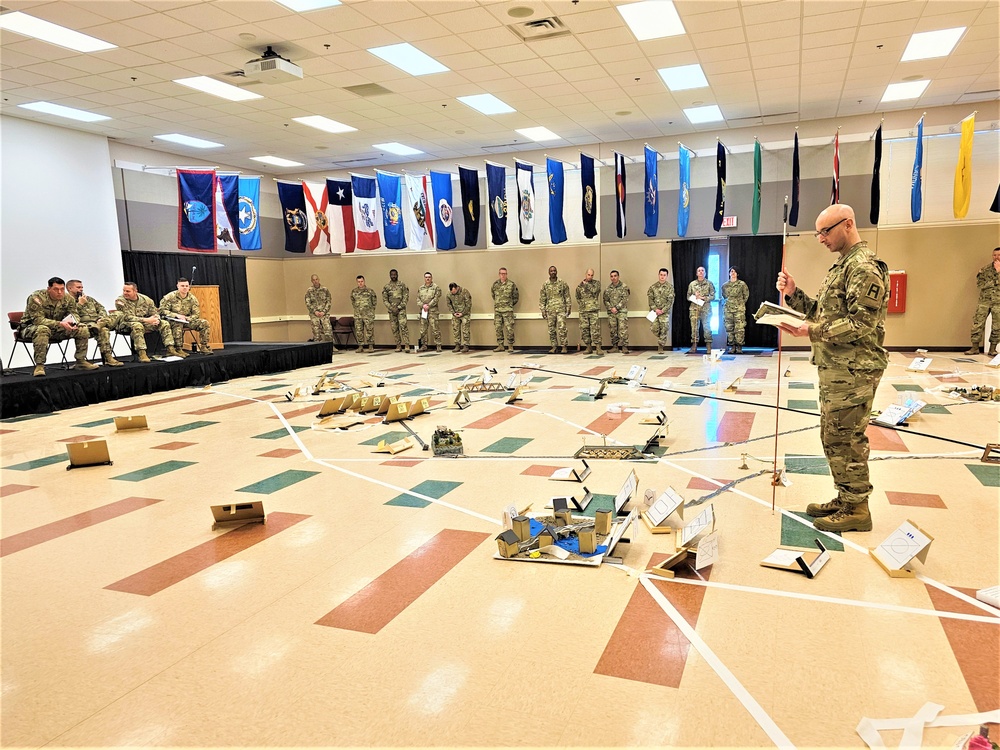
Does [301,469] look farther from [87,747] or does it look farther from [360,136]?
[360,136]

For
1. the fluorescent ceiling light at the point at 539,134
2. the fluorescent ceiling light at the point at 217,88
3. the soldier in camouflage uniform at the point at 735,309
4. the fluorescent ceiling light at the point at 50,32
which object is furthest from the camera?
the soldier in camouflage uniform at the point at 735,309

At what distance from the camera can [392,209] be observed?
13320mm

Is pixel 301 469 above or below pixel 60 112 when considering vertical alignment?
below

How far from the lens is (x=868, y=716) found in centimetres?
200

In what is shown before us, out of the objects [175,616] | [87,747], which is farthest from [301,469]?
[87,747]

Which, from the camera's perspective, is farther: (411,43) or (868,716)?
(411,43)

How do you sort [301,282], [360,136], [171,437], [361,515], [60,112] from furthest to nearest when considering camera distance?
[301,282]
[360,136]
[60,112]
[171,437]
[361,515]

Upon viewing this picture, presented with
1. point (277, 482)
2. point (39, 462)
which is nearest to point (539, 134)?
point (277, 482)

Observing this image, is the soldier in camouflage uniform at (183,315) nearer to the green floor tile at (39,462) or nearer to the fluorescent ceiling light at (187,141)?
the fluorescent ceiling light at (187,141)

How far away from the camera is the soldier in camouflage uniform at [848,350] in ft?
10.7

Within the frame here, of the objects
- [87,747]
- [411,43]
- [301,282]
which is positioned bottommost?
[87,747]

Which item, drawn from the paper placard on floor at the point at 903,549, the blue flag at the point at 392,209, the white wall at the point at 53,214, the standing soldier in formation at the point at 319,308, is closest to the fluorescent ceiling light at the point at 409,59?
the blue flag at the point at 392,209

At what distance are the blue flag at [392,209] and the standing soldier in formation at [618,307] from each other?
15.2ft

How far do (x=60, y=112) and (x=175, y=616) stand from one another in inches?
446
